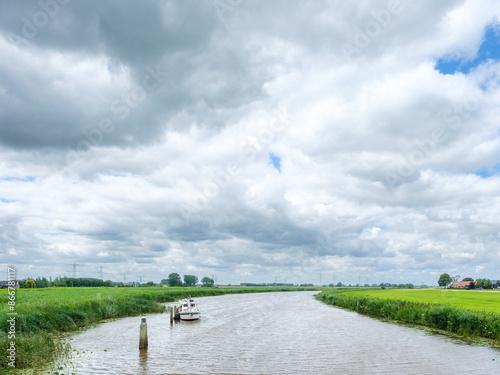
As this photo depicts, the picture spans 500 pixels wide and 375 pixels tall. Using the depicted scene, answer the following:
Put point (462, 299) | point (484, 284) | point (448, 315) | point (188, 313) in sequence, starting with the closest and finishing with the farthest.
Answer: point (448, 315), point (188, 313), point (462, 299), point (484, 284)

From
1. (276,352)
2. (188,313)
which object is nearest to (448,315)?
(276,352)

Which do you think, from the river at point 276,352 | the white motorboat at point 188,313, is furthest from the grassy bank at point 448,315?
the white motorboat at point 188,313

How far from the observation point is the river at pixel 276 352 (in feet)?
70.8

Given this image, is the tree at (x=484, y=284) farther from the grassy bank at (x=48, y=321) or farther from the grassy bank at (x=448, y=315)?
the grassy bank at (x=48, y=321)

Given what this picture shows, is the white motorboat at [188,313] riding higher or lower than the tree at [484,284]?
higher

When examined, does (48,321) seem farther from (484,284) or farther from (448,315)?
(484,284)

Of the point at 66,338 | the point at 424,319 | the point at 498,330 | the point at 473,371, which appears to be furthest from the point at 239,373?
the point at 424,319

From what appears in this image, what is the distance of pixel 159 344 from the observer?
29609 mm

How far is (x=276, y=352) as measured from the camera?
26.7m

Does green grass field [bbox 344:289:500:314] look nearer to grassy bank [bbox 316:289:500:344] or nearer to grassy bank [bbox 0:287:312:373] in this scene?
grassy bank [bbox 316:289:500:344]

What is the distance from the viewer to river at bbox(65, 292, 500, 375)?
2159 centimetres

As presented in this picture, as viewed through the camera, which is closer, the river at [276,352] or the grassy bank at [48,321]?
the grassy bank at [48,321]

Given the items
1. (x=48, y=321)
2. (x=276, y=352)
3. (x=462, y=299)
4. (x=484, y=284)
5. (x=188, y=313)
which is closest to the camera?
(x=276, y=352)

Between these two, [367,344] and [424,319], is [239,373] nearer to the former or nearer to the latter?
[367,344]
